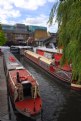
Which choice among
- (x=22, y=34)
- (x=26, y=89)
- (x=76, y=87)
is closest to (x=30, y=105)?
(x=26, y=89)

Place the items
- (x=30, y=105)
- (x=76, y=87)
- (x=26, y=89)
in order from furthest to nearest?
(x=76, y=87) → (x=26, y=89) → (x=30, y=105)

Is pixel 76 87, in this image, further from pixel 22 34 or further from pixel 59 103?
pixel 22 34

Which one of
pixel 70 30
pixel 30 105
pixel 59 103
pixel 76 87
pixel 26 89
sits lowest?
pixel 59 103

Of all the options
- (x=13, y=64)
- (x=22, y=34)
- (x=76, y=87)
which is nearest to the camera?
(x=76, y=87)

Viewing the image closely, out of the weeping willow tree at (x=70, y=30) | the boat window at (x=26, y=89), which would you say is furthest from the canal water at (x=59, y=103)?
the weeping willow tree at (x=70, y=30)

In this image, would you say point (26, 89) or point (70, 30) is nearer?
point (70, 30)

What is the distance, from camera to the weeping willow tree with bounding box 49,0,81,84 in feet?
39.1

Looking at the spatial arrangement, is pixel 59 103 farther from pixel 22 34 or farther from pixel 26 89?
pixel 22 34

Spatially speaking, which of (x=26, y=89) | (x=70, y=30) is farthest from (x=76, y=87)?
(x=70, y=30)

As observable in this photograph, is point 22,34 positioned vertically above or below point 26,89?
above

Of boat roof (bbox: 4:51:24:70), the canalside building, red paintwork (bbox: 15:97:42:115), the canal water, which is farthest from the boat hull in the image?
the canalside building

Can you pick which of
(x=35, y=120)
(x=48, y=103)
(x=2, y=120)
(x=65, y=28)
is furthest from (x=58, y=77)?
(x=65, y=28)

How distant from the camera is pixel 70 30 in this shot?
12.6 m

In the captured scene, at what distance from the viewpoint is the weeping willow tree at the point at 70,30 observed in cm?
1193
